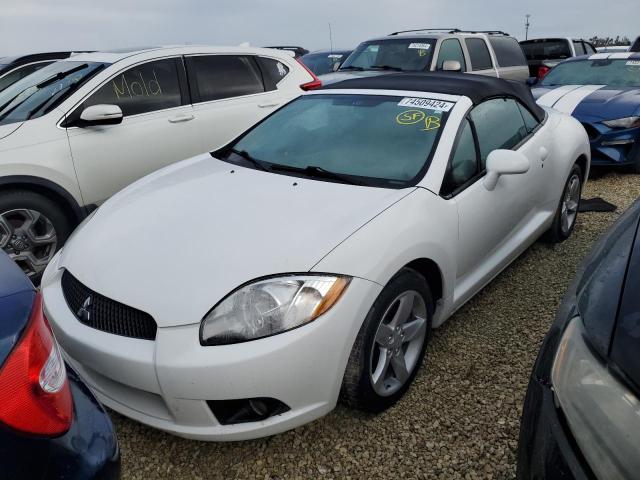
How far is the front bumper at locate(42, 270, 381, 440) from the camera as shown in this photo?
1791 mm

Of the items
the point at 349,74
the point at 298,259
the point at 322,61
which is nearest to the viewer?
the point at 298,259

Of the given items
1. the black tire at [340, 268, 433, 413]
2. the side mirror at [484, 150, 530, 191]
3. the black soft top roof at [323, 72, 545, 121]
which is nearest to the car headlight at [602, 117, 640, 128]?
the black soft top roof at [323, 72, 545, 121]

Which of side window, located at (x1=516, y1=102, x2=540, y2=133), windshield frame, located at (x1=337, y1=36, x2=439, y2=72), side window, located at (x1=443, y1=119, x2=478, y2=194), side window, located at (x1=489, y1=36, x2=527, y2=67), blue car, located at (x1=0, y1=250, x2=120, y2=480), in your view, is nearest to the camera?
blue car, located at (x1=0, y1=250, x2=120, y2=480)

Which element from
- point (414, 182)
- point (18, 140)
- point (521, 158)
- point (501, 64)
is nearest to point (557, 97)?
point (501, 64)

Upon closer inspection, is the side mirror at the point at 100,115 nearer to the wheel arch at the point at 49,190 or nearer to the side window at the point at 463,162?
the wheel arch at the point at 49,190

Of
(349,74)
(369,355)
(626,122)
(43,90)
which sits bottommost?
(626,122)

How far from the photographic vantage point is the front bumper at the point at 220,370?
1791mm

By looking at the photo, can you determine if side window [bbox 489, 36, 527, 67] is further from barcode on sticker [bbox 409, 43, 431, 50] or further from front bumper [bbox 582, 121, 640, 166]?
front bumper [bbox 582, 121, 640, 166]

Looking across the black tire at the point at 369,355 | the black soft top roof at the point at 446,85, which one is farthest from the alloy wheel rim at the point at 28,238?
the black tire at the point at 369,355

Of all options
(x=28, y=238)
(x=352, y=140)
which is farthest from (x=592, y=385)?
(x=28, y=238)

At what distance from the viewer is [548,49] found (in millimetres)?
11711

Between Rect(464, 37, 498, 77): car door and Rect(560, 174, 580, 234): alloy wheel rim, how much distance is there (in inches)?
168

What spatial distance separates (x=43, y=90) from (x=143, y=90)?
0.73 meters

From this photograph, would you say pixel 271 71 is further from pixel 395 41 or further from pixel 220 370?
pixel 220 370
